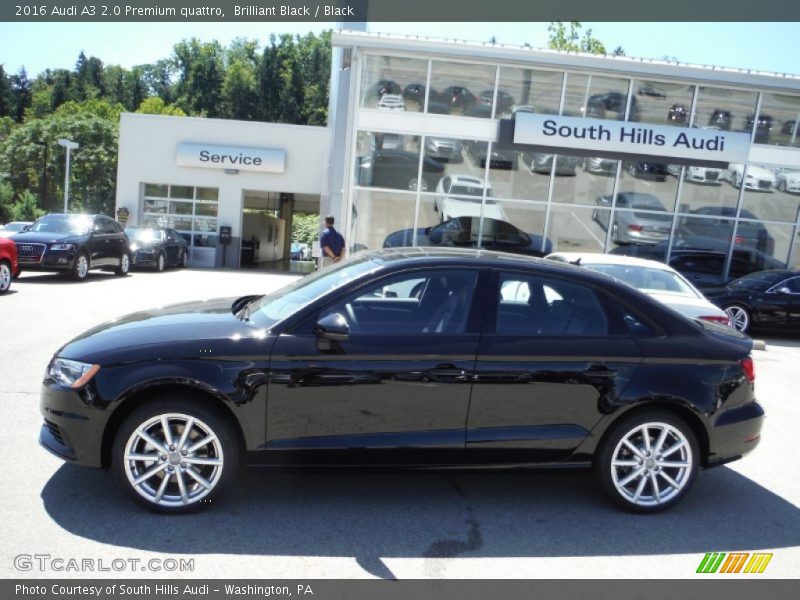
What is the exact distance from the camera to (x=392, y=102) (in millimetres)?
16484

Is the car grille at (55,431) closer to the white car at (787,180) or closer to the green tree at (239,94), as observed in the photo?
the white car at (787,180)

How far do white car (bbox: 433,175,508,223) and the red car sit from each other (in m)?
9.47

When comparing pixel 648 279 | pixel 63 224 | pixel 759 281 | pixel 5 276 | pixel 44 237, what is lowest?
pixel 5 276

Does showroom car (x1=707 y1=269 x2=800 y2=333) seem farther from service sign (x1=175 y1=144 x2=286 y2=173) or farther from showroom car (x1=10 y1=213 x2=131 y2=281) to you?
service sign (x1=175 y1=144 x2=286 y2=173)

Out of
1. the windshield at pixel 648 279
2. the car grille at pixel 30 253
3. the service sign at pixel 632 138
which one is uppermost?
the service sign at pixel 632 138

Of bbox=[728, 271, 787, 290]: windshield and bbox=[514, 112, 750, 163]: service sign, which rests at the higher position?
bbox=[514, 112, 750, 163]: service sign

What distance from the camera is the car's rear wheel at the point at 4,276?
11.8 meters

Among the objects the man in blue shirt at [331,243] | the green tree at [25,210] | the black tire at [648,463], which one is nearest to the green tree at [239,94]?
the green tree at [25,210]

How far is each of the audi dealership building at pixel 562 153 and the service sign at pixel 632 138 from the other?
0.11 ft

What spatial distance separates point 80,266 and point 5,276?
3.02 m

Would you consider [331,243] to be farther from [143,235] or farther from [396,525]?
[143,235]

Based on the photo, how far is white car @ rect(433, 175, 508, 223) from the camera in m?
16.8

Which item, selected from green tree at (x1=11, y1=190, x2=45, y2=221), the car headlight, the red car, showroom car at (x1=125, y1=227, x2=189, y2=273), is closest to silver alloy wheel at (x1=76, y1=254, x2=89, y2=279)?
the red car
